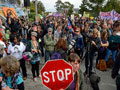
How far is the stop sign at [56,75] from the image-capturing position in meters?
1.66

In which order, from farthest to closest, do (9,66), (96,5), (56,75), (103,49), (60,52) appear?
(96,5)
(103,49)
(60,52)
(9,66)
(56,75)

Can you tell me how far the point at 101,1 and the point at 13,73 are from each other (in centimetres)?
5464

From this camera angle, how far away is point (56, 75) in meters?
1.67

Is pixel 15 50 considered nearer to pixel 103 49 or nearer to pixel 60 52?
pixel 60 52

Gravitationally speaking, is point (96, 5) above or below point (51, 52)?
above

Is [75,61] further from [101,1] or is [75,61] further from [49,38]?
[101,1]

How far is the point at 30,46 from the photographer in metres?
4.50

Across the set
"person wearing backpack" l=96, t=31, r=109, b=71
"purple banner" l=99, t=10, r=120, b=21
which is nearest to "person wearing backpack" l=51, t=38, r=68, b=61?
"person wearing backpack" l=96, t=31, r=109, b=71

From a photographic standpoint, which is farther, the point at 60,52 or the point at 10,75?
the point at 60,52

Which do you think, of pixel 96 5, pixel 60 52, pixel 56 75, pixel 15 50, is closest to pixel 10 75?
pixel 56 75

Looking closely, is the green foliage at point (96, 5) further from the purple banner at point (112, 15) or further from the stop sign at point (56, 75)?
the stop sign at point (56, 75)

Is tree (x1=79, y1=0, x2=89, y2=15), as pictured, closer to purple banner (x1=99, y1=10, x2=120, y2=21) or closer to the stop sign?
purple banner (x1=99, y1=10, x2=120, y2=21)

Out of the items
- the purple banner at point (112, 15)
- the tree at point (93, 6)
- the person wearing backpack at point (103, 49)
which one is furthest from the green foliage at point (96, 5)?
the person wearing backpack at point (103, 49)

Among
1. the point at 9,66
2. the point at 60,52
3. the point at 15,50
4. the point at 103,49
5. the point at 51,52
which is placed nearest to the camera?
the point at 9,66
